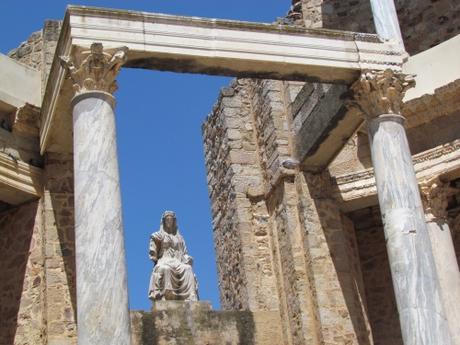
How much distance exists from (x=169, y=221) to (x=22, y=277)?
2.58 metres

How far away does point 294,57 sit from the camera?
12578 mm

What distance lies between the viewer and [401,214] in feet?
38.9

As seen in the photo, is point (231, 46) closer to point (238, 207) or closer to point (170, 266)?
point (170, 266)

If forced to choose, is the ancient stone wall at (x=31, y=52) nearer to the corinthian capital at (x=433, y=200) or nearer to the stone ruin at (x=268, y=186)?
the stone ruin at (x=268, y=186)

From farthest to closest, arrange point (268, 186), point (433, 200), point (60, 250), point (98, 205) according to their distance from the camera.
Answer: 1. point (268, 186)
2. point (433, 200)
3. point (60, 250)
4. point (98, 205)

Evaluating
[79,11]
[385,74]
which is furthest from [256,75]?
[79,11]

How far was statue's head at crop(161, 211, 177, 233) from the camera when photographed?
572 inches

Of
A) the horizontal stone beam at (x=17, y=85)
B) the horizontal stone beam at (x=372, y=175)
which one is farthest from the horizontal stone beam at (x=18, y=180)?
the horizontal stone beam at (x=372, y=175)

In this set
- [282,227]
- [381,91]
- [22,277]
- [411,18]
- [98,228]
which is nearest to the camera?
[98,228]

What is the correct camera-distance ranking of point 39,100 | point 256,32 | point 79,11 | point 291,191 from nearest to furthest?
point 79,11 < point 256,32 < point 39,100 < point 291,191

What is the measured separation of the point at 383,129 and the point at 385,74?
2.78 feet

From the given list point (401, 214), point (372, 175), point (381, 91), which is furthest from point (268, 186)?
point (401, 214)

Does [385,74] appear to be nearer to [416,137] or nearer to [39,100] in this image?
[416,137]

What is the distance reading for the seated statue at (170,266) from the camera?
45.1 ft
